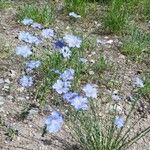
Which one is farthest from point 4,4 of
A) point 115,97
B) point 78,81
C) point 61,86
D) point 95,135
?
point 95,135

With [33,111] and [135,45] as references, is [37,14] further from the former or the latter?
[33,111]

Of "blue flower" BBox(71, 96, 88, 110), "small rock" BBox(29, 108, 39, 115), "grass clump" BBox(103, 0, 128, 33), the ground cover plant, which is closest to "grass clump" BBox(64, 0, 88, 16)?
the ground cover plant

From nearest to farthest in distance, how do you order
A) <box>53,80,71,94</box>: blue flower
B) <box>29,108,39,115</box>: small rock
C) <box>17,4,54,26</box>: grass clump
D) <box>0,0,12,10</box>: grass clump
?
<box>53,80,71,94</box>: blue flower → <box>29,108,39,115</box>: small rock → <box>17,4,54,26</box>: grass clump → <box>0,0,12,10</box>: grass clump

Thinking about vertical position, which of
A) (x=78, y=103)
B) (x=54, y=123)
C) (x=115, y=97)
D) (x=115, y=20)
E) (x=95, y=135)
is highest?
(x=78, y=103)

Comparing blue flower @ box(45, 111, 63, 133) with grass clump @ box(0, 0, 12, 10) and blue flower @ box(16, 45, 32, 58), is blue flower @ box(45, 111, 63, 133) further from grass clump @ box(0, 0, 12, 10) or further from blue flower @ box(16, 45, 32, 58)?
grass clump @ box(0, 0, 12, 10)

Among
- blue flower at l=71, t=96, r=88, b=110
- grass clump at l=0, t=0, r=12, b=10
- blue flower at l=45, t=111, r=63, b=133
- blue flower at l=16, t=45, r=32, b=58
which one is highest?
blue flower at l=71, t=96, r=88, b=110

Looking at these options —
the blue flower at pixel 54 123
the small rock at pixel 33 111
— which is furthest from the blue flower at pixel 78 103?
the small rock at pixel 33 111
